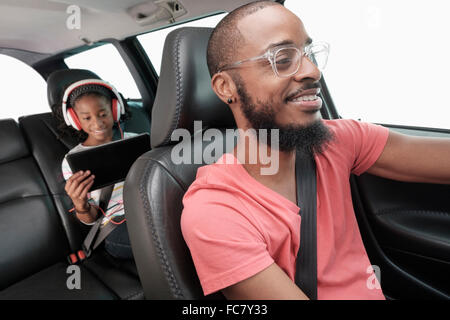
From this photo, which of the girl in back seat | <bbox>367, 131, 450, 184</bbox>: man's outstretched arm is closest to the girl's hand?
the girl in back seat

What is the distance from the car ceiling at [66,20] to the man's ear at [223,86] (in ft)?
2.80

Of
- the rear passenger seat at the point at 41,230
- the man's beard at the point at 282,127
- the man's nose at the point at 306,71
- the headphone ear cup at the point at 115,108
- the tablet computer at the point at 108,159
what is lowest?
the rear passenger seat at the point at 41,230

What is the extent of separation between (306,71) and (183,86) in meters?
0.39

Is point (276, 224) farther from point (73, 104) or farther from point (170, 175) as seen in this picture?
point (73, 104)

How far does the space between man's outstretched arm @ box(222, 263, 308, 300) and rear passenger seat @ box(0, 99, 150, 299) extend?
84 cm

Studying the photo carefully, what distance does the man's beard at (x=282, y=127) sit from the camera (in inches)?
35.4

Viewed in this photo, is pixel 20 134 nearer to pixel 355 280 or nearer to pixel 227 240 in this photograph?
pixel 227 240

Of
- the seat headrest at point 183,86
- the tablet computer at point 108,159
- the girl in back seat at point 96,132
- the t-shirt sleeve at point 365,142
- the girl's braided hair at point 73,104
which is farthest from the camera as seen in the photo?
the girl's braided hair at point 73,104

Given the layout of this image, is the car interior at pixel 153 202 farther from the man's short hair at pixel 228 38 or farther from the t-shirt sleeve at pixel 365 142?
A: the t-shirt sleeve at pixel 365 142

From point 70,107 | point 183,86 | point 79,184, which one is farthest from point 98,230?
point 183,86

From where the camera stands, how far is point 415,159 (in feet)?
3.43

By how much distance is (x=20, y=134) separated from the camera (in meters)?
1.79

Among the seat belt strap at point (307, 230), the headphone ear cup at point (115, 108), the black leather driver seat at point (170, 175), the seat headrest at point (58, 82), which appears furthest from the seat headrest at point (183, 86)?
the seat headrest at point (58, 82)
